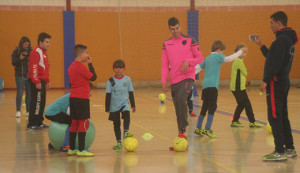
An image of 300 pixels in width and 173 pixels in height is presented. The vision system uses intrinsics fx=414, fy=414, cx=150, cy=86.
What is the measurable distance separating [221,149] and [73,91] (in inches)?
90.7

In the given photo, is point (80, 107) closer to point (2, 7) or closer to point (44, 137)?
point (44, 137)

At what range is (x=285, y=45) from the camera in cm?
508

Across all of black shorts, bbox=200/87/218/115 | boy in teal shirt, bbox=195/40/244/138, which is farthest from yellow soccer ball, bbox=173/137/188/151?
black shorts, bbox=200/87/218/115

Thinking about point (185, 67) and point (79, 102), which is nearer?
point (79, 102)

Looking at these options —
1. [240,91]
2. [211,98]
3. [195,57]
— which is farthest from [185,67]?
[240,91]

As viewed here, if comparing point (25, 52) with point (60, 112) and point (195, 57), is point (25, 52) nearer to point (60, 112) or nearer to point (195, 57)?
point (60, 112)

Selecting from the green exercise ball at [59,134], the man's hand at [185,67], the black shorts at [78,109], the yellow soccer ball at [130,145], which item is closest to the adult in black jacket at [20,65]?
the green exercise ball at [59,134]

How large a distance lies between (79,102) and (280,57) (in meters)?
2.71

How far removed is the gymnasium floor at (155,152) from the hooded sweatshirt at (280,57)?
1.07 m

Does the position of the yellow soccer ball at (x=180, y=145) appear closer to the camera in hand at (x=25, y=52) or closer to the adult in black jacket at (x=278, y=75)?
the adult in black jacket at (x=278, y=75)

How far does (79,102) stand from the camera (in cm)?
572

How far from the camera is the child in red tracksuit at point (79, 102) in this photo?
5.71m

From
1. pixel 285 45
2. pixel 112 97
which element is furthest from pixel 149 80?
pixel 285 45

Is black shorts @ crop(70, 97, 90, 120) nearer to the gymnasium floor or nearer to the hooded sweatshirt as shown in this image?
the gymnasium floor
